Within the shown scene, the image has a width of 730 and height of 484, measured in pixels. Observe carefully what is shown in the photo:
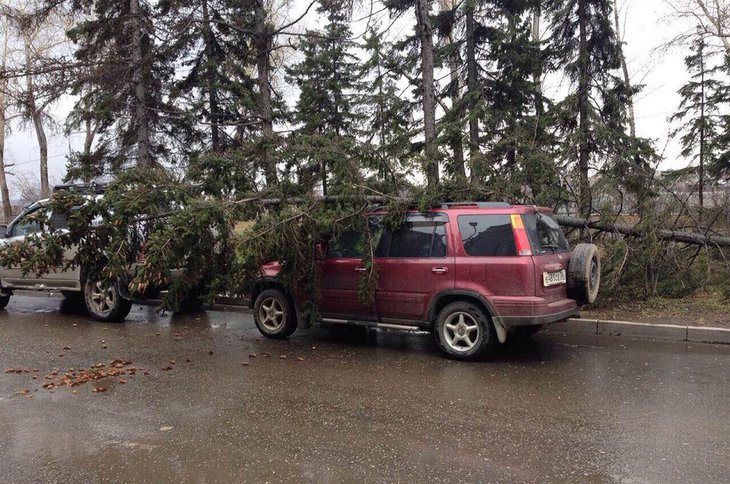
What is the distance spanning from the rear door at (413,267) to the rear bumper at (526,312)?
2.18ft

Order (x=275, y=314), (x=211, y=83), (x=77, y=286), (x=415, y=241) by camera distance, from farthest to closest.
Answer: (x=211, y=83)
(x=77, y=286)
(x=275, y=314)
(x=415, y=241)

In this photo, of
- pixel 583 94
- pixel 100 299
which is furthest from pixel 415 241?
pixel 583 94

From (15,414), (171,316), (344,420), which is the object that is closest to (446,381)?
(344,420)

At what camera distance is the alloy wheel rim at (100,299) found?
375 inches

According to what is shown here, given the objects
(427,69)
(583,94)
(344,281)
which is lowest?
(344,281)

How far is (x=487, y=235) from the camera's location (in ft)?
21.2

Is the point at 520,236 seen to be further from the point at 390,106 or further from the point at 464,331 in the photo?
the point at 390,106

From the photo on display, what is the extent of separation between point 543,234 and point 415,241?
1.55 meters

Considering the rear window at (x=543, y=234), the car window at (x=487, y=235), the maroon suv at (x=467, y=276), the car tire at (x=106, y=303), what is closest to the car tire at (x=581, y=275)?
the maroon suv at (x=467, y=276)

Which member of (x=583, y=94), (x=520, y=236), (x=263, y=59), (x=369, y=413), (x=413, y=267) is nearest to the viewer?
(x=369, y=413)

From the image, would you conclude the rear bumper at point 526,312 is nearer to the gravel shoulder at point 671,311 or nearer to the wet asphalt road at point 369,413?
the wet asphalt road at point 369,413

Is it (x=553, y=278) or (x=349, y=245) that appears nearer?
(x=553, y=278)

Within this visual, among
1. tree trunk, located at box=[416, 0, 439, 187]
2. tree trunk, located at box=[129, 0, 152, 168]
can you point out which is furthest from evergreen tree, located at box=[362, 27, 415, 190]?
tree trunk, located at box=[129, 0, 152, 168]

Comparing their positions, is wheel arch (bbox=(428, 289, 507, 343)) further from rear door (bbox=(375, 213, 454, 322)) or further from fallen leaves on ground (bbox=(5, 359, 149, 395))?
fallen leaves on ground (bbox=(5, 359, 149, 395))
